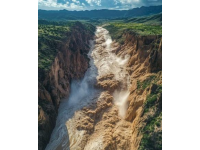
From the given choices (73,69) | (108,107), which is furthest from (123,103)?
(73,69)

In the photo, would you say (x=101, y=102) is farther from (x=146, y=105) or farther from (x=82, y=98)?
(x=146, y=105)

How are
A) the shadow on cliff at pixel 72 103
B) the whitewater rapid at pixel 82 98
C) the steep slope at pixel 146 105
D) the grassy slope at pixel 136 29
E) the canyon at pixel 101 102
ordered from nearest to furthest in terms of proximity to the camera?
1. the steep slope at pixel 146 105
2. the canyon at pixel 101 102
3. the shadow on cliff at pixel 72 103
4. the whitewater rapid at pixel 82 98
5. the grassy slope at pixel 136 29

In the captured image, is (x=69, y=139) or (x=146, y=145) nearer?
(x=146, y=145)

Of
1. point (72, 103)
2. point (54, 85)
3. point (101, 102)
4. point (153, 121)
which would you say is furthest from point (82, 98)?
point (153, 121)

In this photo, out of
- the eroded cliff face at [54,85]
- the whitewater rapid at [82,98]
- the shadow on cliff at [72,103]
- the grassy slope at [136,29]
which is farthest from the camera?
the grassy slope at [136,29]

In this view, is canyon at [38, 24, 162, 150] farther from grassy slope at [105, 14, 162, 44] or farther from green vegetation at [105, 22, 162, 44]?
grassy slope at [105, 14, 162, 44]

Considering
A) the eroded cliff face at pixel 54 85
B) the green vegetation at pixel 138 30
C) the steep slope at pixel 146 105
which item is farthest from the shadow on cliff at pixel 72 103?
the green vegetation at pixel 138 30

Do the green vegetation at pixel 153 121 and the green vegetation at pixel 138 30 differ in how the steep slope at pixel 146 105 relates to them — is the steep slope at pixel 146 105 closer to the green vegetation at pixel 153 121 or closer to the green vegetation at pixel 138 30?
the green vegetation at pixel 153 121
